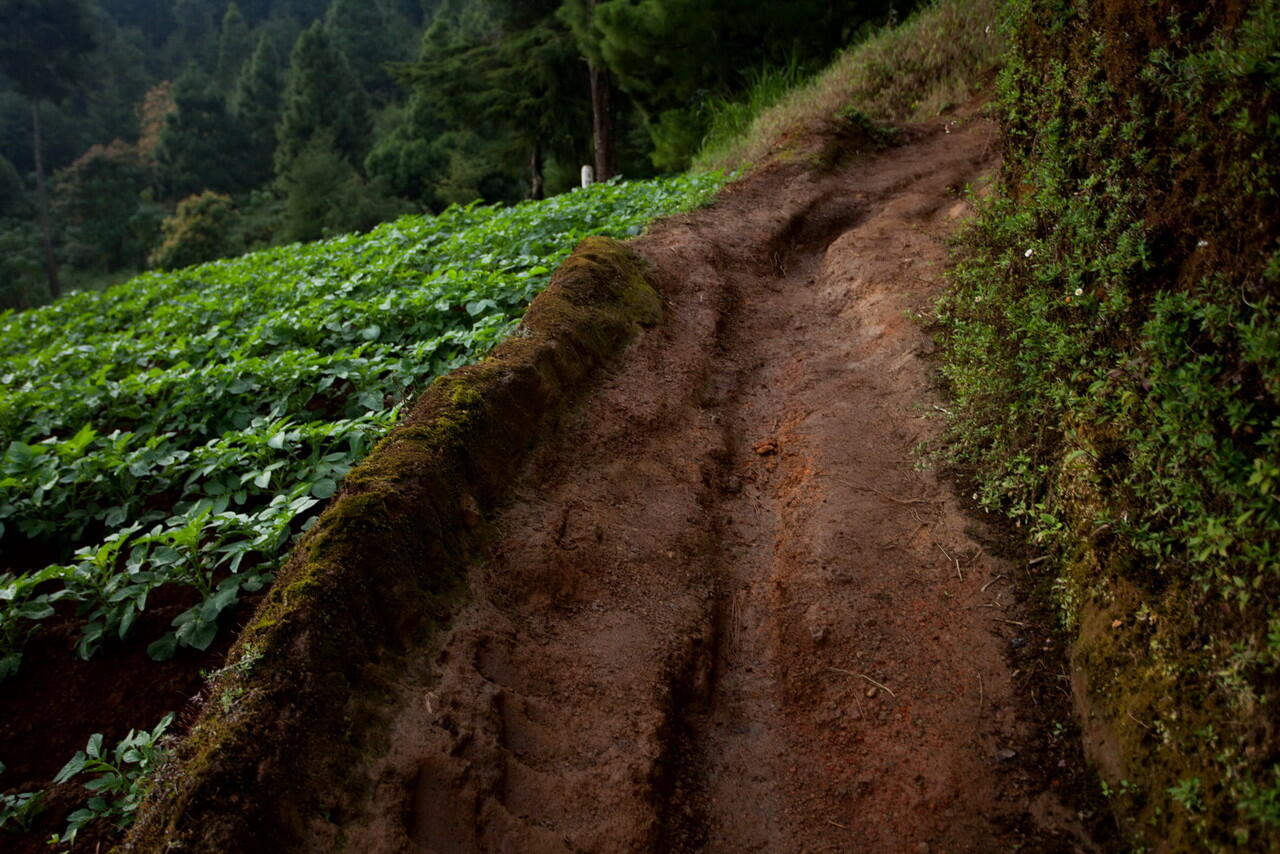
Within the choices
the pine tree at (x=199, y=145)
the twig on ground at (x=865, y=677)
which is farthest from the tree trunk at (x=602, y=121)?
the pine tree at (x=199, y=145)

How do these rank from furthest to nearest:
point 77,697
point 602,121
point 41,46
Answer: point 41,46
point 602,121
point 77,697

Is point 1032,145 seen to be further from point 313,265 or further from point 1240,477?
point 313,265

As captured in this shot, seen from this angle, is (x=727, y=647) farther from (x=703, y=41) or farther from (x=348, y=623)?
(x=703, y=41)

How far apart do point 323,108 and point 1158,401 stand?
1554 inches

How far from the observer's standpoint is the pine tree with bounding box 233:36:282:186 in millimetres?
40781

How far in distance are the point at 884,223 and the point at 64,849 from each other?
5.62 meters

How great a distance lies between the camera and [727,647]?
9.15 feet

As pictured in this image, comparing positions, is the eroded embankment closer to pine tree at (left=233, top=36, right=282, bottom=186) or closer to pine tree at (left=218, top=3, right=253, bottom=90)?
pine tree at (left=233, top=36, right=282, bottom=186)

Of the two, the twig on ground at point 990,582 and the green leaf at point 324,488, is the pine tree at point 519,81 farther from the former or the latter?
the twig on ground at point 990,582

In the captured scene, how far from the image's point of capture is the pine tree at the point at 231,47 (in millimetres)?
49500

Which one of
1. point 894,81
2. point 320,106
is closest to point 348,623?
point 894,81

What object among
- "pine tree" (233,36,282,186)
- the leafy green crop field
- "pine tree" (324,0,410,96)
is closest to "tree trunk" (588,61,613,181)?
the leafy green crop field

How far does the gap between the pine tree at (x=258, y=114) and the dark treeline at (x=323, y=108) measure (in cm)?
10

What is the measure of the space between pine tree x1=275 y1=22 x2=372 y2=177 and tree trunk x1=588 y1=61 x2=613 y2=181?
21520 millimetres
